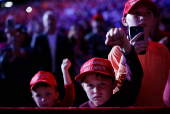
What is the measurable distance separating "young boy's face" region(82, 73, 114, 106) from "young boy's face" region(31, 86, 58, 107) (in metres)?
0.44

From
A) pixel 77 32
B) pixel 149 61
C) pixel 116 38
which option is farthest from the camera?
pixel 77 32

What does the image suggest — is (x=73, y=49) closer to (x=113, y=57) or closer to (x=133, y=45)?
(x=113, y=57)

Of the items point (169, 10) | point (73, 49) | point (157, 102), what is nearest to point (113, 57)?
point (157, 102)

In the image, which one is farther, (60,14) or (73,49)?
(60,14)

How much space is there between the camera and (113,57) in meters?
1.20

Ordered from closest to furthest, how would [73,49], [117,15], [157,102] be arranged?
[157,102]
[73,49]
[117,15]

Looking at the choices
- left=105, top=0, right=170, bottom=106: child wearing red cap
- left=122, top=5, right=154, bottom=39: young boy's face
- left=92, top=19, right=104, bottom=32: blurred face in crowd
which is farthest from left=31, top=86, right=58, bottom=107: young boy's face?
left=92, top=19, right=104, bottom=32: blurred face in crowd

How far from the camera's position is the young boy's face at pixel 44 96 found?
1475 millimetres

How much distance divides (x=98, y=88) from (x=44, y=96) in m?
0.54

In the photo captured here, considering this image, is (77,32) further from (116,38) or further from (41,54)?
(116,38)

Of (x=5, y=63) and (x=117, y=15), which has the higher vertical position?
(x=117, y=15)

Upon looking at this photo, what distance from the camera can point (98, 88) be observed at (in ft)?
3.74

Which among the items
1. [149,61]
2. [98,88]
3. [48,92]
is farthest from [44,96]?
[149,61]

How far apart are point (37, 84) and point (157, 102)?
0.91 metres
